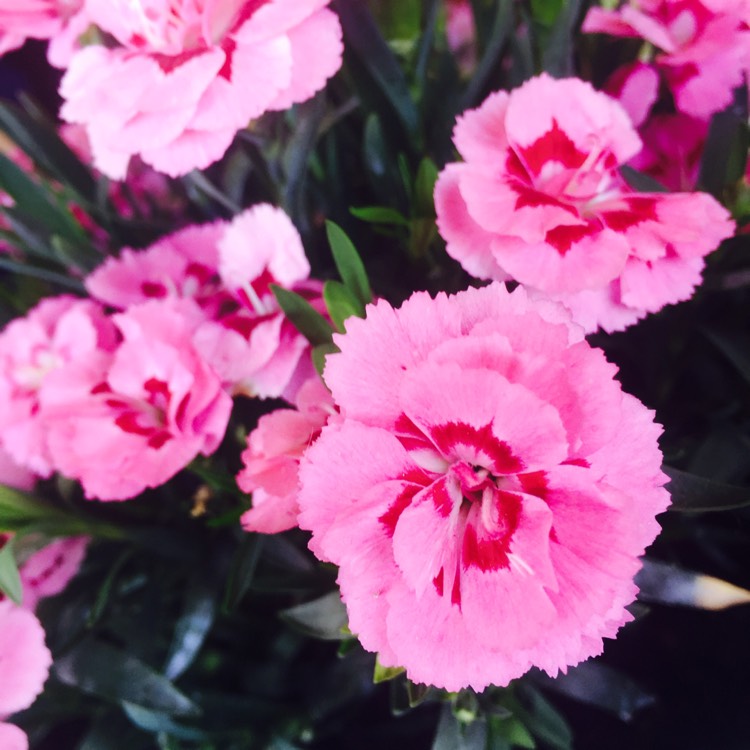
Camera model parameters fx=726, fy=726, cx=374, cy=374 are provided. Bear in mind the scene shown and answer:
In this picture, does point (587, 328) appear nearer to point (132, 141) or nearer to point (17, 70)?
point (132, 141)

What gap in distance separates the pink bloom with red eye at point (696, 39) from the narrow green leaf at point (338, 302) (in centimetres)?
29

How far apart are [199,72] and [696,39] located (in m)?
0.37

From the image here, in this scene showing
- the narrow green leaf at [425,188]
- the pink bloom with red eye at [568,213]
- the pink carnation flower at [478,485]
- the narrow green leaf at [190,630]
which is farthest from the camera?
the narrow green leaf at [190,630]

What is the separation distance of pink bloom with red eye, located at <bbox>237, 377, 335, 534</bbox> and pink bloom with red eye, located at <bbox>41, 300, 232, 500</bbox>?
0.09 metres

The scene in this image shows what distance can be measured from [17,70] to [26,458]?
861 mm

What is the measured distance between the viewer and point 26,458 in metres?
0.61

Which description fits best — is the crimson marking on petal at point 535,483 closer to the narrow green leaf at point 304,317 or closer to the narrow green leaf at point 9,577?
the narrow green leaf at point 304,317

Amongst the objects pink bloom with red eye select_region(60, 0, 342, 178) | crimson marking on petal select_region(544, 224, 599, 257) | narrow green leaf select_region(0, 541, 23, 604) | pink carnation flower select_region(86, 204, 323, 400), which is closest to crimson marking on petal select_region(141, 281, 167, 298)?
pink carnation flower select_region(86, 204, 323, 400)

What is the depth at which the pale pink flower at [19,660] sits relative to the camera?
520mm

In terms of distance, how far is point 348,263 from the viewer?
49 centimetres

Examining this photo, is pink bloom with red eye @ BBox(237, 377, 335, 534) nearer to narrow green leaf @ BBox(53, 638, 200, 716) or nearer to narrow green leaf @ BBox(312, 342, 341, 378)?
narrow green leaf @ BBox(312, 342, 341, 378)

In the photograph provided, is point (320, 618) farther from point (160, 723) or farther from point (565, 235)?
point (565, 235)

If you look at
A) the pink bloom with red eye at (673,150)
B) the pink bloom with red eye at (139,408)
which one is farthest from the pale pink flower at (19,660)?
the pink bloom with red eye at (673,150)

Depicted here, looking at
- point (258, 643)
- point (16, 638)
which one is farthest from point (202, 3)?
point (258, 643)
